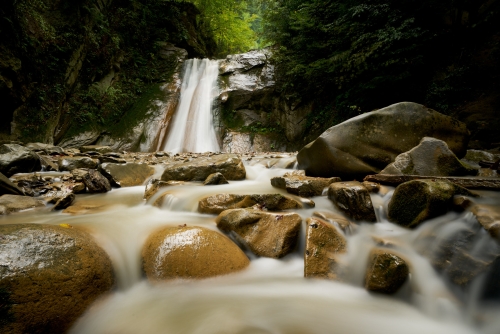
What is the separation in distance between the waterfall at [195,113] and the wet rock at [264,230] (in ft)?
28.9

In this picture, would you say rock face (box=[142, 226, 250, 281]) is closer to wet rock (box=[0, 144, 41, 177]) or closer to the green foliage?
wet rock (box=[0, 144, 41, 177])

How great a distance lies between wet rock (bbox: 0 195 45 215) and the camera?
3.12 meters

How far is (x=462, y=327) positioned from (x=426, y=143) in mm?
2785

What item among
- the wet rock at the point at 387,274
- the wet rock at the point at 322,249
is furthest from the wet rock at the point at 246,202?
the wet rock at the point at 387,274

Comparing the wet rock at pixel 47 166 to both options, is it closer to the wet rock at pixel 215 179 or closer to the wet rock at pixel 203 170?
the wet rock at pixel 203 170

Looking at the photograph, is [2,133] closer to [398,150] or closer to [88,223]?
[88,223]

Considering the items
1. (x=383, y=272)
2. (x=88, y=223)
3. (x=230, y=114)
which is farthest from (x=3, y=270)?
(x=230, y=114)

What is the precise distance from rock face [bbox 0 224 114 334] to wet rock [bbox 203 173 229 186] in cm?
278

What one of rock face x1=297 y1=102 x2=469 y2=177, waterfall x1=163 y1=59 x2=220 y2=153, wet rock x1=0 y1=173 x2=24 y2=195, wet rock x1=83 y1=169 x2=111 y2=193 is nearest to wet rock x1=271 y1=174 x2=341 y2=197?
rock face x1=297 y1=102 x2=469 y2=177

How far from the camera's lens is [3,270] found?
1.41m

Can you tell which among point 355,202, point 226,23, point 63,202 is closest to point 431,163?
point 355,202

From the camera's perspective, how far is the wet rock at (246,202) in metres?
3.00

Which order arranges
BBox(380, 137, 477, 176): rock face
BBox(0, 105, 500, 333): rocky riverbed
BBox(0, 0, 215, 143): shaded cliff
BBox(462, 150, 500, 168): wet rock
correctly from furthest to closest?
BBox(0, 0, 215, 143): shaded cliff
BBox(462, 150, 500, 168): wet rock
BBox(380, 137, 477, 176): rock face
BBox(0, 105, 500, 333): rocky riverbed

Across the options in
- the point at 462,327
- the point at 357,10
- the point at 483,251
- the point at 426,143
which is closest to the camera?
the point at 462,327
